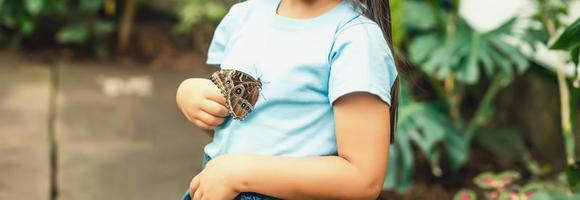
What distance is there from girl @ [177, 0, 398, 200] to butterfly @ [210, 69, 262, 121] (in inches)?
0.8

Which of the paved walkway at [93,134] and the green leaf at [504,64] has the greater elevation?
the green leaf at [504,64]

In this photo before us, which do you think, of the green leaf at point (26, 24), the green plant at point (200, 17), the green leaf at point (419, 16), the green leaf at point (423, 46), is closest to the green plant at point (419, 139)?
the green leaf at point (423, 46)

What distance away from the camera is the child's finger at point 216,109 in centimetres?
177

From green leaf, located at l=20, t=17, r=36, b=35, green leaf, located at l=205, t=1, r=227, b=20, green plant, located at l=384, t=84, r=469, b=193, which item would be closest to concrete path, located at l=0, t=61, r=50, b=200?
green leaf, located at l=20, t=17, r=36, b=35

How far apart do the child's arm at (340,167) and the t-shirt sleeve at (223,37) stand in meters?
0.34

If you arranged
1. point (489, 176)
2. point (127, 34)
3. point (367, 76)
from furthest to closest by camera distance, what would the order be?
1. point (127, 34)
2. point (489, 176)
3. point (367, 76)

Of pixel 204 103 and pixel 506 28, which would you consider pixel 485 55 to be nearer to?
pixel 506 28

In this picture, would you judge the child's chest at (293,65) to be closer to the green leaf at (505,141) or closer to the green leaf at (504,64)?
the green leaf at (504,64)

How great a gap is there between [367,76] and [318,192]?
235mm

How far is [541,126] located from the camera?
417cm

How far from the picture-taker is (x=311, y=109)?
1696 millimetres

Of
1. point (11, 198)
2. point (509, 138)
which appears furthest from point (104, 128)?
point (509, 138)

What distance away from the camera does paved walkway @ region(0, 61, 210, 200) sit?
3770 mm

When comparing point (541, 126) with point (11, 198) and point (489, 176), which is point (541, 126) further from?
point (11, 198)
